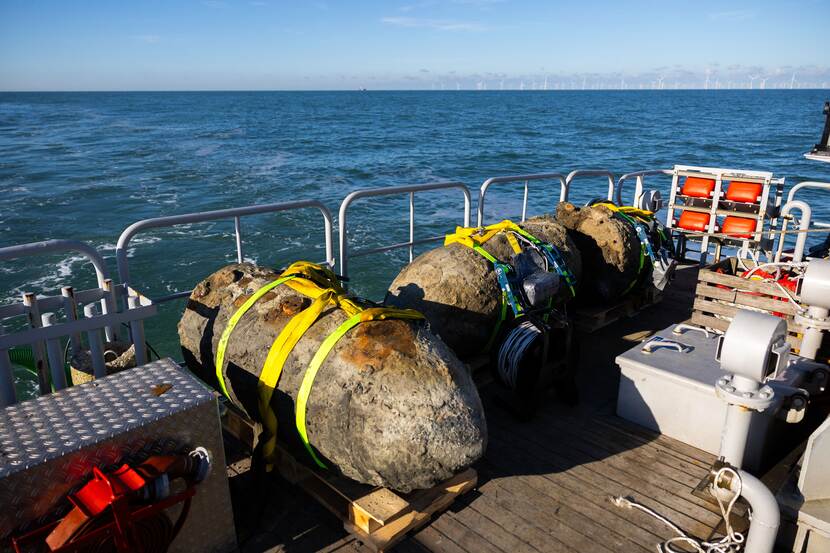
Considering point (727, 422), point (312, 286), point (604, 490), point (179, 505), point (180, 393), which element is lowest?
point (604, 490)

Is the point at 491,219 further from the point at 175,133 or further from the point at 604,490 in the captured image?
the point at 175,133

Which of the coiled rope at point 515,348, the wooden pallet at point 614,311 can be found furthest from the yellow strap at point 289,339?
the wooden pallet at point 614,311

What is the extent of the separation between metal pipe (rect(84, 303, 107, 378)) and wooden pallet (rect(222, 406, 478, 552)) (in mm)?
1022

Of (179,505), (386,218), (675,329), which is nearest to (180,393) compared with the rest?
(179,505)

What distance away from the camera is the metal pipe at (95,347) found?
3.46m

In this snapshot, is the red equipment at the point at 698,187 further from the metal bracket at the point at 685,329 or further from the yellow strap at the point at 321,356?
the yellow strap at the point at 321,356

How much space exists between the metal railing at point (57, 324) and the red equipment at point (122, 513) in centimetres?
103

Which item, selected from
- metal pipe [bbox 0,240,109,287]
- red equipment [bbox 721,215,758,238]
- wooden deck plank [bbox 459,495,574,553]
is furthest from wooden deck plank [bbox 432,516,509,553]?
red equipment [bbox 721,215,758,238]

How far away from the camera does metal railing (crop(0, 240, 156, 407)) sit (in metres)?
3.18

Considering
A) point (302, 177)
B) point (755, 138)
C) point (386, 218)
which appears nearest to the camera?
point (386, 218)

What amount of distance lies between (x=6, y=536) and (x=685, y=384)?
4095 millimetres

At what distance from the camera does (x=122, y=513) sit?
245 centimetres

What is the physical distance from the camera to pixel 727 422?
3256 millimetres

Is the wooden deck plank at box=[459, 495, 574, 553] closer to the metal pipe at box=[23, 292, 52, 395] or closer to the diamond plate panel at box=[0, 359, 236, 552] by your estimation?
the diamond plate panel at box=[0, 359, 236, 552]
